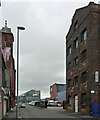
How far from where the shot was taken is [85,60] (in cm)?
3094

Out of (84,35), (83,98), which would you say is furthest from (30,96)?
(84,35)

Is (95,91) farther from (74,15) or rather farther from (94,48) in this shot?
(74,15)

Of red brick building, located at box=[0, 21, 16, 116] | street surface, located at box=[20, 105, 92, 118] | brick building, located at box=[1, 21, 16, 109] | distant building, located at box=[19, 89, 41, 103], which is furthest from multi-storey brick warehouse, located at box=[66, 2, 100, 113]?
distant building, located at box=[19, 89, 41, 103]

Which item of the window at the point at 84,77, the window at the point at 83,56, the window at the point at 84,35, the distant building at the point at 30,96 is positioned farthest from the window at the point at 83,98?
the distant building at the point at 30,96

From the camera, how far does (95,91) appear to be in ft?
91.1

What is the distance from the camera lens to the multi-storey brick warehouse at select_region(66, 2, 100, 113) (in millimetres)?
28469

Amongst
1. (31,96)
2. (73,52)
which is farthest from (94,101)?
(31,96)

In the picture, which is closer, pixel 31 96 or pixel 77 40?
pixel 77 40

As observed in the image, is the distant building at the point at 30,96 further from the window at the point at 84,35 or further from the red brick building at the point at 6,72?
the window at the point at 84,35

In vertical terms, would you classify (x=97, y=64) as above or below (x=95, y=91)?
above

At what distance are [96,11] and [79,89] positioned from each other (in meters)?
12.4

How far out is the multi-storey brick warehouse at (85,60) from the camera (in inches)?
1121

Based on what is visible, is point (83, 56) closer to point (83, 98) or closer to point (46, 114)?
point (83, 98)

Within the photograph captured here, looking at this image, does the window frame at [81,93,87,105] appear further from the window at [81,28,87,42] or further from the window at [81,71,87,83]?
the window at [81,28,87,42]
